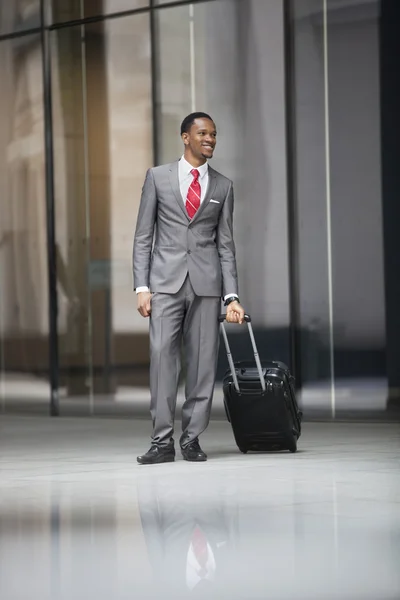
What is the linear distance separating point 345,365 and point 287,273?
35.5 inches

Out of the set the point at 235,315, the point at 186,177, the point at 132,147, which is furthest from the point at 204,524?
the point at 132,147

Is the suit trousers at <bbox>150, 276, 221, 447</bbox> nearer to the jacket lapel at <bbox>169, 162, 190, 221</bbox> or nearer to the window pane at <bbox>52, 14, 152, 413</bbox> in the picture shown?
the jacket lapel at <bbox>169, 162, 190, 221</bbox>

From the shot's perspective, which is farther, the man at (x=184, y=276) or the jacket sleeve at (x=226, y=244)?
the jacket sleeve at (x=226, y=244)

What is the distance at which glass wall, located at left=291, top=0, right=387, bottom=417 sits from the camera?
36.3 feet

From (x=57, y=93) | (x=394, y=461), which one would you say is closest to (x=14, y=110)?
(x=57, y=93)

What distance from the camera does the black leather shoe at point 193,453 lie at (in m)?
8.06

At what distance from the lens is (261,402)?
8.09 meters

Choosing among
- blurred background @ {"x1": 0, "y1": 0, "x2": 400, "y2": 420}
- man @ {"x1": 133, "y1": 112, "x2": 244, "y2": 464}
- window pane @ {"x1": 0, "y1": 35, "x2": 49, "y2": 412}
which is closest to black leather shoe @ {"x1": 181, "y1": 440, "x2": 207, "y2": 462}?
man @ {"x1": 133, "y1": 112, "x2": 244, "y2": 464}

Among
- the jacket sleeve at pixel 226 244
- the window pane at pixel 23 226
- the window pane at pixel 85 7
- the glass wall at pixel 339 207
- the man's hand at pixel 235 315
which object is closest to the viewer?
the man's hand at pixel 235 315

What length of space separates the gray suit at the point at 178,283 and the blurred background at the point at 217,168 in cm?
323

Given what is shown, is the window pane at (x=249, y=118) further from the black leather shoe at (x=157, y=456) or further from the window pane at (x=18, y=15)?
the black leather shoe at (x=157, y=456)

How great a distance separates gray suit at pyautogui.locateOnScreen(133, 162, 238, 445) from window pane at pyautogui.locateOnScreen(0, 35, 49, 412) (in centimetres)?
488

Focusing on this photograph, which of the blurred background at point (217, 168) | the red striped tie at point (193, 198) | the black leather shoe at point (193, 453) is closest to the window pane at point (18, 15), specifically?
the blurred background at point (217, 168)

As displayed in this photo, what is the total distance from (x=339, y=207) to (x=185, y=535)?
628 cm
